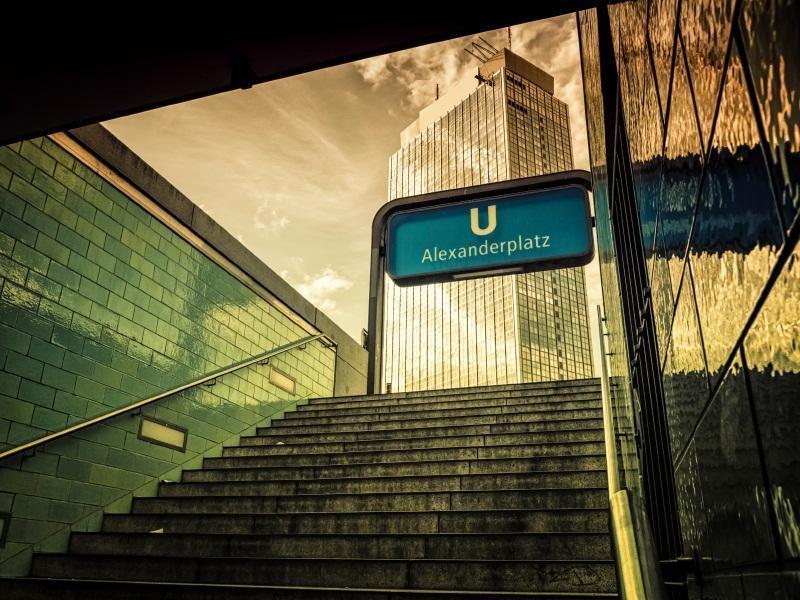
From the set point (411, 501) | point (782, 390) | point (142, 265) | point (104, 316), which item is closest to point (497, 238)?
point (411, 501)

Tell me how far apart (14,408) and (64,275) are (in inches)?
42.3

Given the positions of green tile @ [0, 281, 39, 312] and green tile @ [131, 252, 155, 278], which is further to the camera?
green tile @ [131, 252, 155, 278]

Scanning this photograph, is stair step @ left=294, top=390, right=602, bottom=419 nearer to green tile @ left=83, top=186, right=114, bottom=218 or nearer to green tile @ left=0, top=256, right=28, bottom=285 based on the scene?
green tile @ left=83, top=186, right=114, bottom=218

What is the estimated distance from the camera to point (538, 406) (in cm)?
621

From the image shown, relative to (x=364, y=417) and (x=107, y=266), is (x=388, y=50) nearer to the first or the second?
(x=107, y=266)

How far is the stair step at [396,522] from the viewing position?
3.69m

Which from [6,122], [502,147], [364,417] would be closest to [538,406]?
[364,417]

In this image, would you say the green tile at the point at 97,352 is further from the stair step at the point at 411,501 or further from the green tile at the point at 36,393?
the stair step at the point at 411,501

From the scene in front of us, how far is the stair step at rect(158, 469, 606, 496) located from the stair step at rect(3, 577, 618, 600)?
1440 mm

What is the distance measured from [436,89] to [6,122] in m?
99.1

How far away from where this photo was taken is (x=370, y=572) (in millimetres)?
3211

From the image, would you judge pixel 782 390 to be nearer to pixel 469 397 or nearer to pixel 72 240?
pixel 72 240

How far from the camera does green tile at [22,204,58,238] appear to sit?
4465 millimetres

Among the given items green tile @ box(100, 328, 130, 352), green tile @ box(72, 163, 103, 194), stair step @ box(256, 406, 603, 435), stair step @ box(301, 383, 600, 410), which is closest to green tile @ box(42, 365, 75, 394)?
green tile @ box(100, 328, 130, 352)
